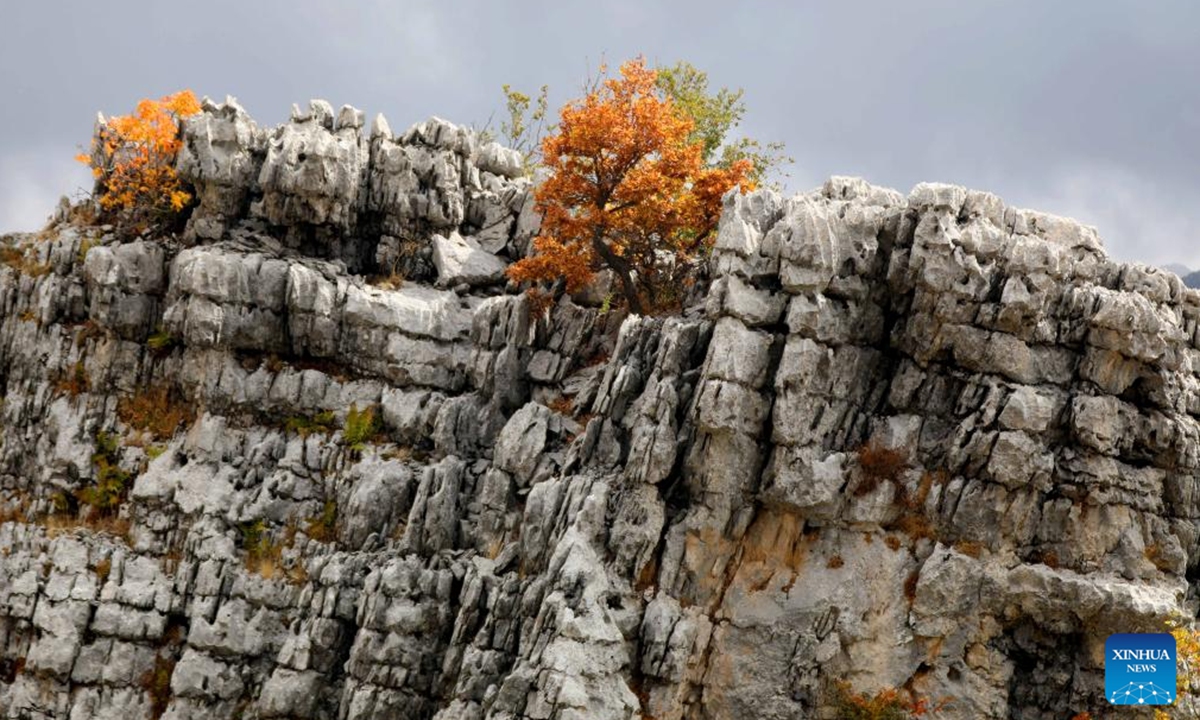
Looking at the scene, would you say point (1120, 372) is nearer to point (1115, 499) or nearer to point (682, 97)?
point (1115, 499)

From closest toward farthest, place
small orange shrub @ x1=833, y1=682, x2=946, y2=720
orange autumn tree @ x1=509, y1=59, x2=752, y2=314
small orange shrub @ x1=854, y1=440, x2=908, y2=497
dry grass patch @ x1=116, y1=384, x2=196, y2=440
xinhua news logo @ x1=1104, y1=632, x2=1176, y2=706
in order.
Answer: xinhua news logo @ x1=1104, y1=632, x2=1176, y2=706
small orange shrub @ x1=833, y1=682, x2=946, y2=720
small orange shrub @ x1=854, y1=440, x2=908, y2=497
orange autumn tree @ x1=509, y1=59, x2=752, y2=314
dry grass patch @ x1=116, y1=384, x2=196, y2=440

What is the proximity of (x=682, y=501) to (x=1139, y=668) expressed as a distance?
1330 cm

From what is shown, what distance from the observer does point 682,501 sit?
33.4 m

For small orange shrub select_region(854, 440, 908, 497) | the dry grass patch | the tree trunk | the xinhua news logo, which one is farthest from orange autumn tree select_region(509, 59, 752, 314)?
the xinhua news logo

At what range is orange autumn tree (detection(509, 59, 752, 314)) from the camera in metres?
38.5

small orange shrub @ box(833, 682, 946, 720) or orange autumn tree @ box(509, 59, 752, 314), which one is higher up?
orange autumn tree @ box(509, 59, 752, 314)

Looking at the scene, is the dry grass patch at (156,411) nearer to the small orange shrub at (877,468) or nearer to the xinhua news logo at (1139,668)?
the small orange shrub at (877,468)

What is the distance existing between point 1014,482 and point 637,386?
1094cm

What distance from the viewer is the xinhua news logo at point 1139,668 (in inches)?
1249

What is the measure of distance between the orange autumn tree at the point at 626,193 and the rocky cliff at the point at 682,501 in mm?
1647

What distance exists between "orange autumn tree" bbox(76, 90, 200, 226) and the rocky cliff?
15.2 ft

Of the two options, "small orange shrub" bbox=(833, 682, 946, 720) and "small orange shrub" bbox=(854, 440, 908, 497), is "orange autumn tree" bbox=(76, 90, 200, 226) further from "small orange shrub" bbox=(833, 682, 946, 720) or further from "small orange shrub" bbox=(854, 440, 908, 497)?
"small orange shrub" bbox=(833, 682, 946, 720)

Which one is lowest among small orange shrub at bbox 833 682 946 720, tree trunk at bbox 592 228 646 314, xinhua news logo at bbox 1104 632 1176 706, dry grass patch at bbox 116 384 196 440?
small orange shrub at bbox 833 682 946 720

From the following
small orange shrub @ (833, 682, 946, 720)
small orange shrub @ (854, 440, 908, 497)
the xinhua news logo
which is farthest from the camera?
small orange shrub @ (854, 440, 908, 497)
